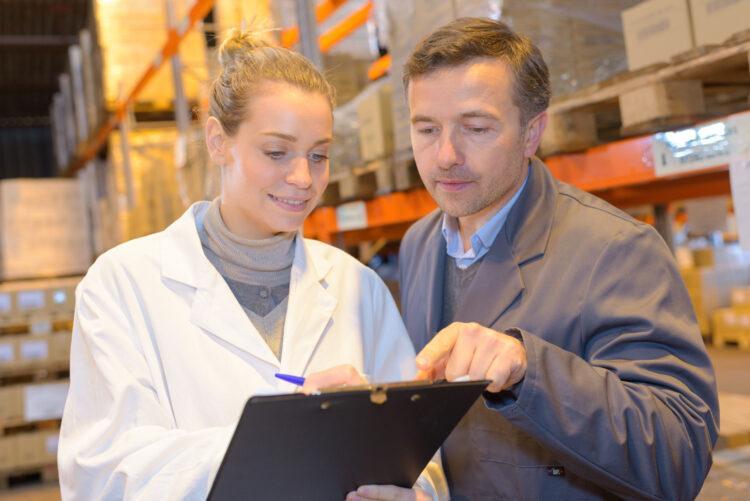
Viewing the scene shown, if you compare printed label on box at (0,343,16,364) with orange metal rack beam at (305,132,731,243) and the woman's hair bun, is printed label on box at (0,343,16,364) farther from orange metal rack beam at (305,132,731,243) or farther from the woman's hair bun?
the woman's hair bun

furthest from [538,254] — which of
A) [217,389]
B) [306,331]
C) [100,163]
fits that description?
[100,163]

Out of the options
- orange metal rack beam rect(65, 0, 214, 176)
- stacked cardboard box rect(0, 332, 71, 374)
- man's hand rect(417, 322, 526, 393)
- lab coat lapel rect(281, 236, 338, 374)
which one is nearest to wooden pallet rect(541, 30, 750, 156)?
lab coat lapel rect(281, 236, 338, 374)

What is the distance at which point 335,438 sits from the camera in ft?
4.49

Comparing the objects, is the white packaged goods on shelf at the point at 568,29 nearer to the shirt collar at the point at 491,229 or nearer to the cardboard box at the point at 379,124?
the cardboard box at the point at 379,124

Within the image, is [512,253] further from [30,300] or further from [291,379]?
[30,300]

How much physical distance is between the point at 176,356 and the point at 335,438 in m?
0.60

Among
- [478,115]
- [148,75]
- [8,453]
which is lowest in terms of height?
[8,453]

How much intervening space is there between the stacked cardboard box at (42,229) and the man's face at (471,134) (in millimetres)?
8202

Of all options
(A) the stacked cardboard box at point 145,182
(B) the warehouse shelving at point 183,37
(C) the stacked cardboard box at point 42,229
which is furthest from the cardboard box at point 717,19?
(C) the stacked cardboard box at point 42,229

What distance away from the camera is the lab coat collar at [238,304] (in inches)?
74.6

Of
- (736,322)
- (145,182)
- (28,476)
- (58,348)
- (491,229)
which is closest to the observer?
(491,229)

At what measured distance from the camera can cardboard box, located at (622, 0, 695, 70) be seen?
8.78ft

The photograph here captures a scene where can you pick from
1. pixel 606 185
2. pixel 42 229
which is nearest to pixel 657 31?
pixel 606 185

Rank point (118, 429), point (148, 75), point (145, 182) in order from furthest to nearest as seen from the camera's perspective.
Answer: point (145, 182) → point (148, 75) → point (118, 429)
